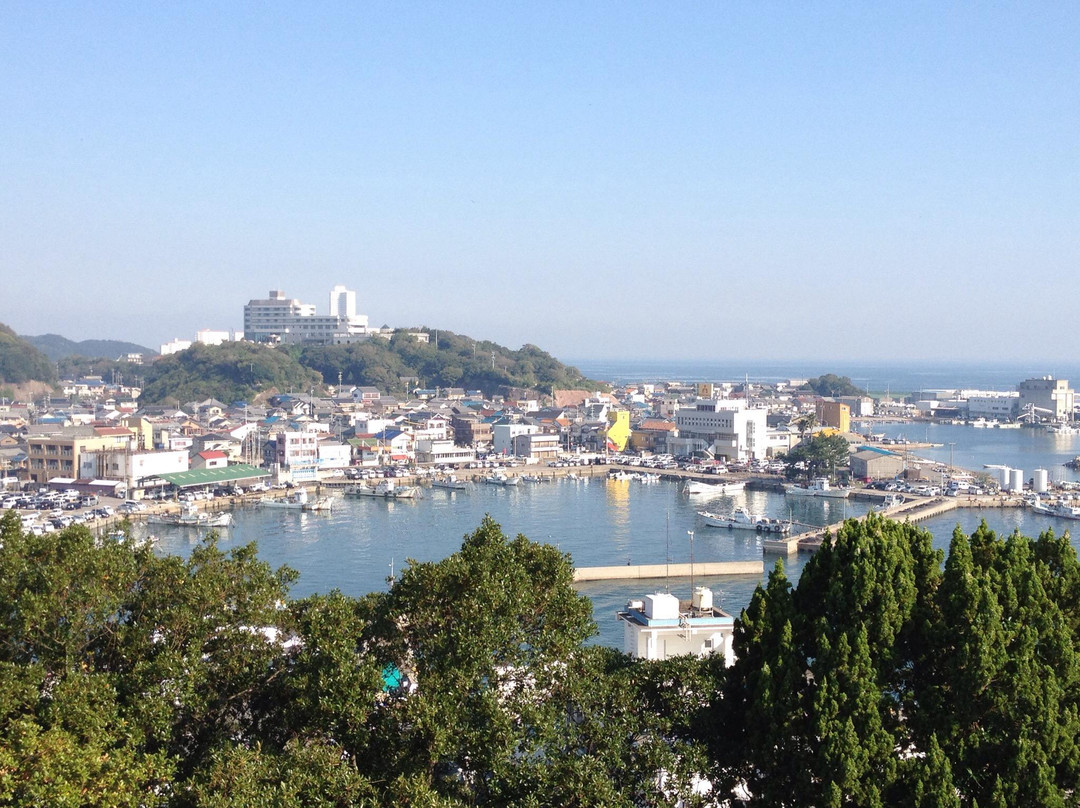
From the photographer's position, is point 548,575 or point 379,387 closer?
point 548,575

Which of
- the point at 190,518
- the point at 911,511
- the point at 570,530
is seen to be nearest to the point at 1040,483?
the point at 911,511

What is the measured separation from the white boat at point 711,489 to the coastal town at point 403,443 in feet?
2.19

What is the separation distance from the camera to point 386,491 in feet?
55.1

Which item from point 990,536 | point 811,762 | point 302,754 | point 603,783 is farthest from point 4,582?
point 990,536

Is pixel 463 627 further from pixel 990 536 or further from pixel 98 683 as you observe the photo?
pixel 990 536

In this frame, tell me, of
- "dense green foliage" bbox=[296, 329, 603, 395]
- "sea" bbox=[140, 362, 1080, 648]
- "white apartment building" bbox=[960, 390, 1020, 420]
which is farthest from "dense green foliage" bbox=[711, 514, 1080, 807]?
"white apartment building" bbox=[960, 390, 1020, 420]

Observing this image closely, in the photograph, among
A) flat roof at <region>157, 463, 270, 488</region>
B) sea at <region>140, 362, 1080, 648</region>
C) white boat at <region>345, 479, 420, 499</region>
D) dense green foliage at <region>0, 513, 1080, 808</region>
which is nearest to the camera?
dense green foliage at <region>0, 513, 1080, 808</region>

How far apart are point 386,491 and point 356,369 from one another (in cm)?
1752

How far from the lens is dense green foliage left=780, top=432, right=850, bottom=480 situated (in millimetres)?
17812

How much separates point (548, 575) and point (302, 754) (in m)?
1.10

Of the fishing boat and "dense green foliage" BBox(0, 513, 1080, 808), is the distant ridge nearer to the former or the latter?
the fishing boat

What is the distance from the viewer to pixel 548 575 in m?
3.71

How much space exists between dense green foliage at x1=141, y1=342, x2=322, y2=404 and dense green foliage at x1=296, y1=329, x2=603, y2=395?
1.38 meters

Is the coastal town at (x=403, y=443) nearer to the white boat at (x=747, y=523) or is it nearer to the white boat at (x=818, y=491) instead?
the white boat at (x=818, y=491)
